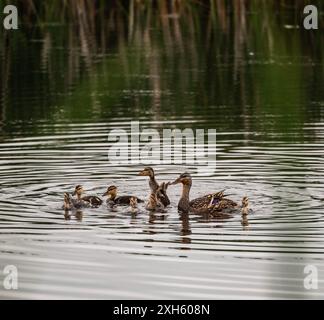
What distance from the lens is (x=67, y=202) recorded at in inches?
580

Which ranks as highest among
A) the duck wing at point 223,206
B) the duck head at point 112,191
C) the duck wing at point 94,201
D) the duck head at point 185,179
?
the duck head at point 185,179

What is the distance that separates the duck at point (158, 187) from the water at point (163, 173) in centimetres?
23

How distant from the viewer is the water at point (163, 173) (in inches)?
461

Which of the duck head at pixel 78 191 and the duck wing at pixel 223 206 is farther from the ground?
the duck head at pixel 78 191

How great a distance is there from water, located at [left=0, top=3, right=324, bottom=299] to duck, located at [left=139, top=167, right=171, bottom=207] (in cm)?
23

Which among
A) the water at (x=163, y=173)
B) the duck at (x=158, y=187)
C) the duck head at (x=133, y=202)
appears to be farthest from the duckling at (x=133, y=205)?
the duck at (x=158, y=187)

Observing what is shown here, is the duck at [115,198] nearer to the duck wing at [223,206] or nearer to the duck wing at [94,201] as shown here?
the duck wing at [94,201]

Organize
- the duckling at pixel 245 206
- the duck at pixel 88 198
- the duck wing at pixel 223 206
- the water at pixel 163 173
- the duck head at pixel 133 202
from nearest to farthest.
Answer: the water at pixel 163 173 → the duckling at pixel 245 206 → the duck wing at pixel 223 206 → the duck head at pixel 133 202 → the duck at pixel 88 198

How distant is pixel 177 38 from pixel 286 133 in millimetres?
14245

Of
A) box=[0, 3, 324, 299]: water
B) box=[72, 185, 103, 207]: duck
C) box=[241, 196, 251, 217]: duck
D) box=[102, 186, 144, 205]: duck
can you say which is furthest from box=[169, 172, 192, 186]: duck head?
Result: box=[241, 196, 251, 217]: duck

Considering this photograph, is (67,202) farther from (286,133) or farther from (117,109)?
(117,109)

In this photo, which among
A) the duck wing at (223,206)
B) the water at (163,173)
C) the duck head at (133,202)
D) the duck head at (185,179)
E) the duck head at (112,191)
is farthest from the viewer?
the duck head at (185,179)

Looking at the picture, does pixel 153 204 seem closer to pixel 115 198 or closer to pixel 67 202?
pixel 115 198
